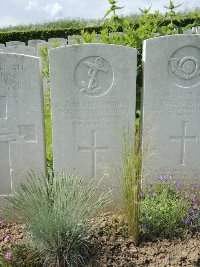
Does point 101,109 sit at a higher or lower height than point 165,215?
higher

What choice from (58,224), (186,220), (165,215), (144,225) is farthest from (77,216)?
(186,220)

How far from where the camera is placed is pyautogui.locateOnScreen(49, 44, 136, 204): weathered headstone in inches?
138

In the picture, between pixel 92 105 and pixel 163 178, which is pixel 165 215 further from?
pixel 92 105

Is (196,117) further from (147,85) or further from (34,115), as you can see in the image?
(34,115)

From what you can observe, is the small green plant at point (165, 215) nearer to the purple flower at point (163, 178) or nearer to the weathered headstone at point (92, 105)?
the purple flower at point (163, 178)

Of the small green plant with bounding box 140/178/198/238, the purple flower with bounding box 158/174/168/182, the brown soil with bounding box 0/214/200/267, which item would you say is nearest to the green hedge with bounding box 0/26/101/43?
the purple flower with bounding box 158/174/168/182

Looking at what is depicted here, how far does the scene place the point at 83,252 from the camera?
3.08 meters

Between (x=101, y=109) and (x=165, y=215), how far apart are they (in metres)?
1.17

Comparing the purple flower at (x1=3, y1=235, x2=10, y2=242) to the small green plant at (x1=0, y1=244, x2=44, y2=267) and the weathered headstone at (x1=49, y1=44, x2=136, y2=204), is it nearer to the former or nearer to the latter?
the small green plant at (x1=0, y1=244, x2=44, y2=267)

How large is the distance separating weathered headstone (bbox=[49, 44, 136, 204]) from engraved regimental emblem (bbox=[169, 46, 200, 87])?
15.7 inches

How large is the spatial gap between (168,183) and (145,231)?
656 millimetres

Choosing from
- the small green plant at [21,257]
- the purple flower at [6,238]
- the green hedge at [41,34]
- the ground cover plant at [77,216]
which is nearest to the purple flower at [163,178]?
the ground cover plant at [77,216]

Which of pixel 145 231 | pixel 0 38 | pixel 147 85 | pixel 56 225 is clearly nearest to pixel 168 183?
pixel 145 231

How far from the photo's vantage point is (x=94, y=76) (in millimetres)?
3545
